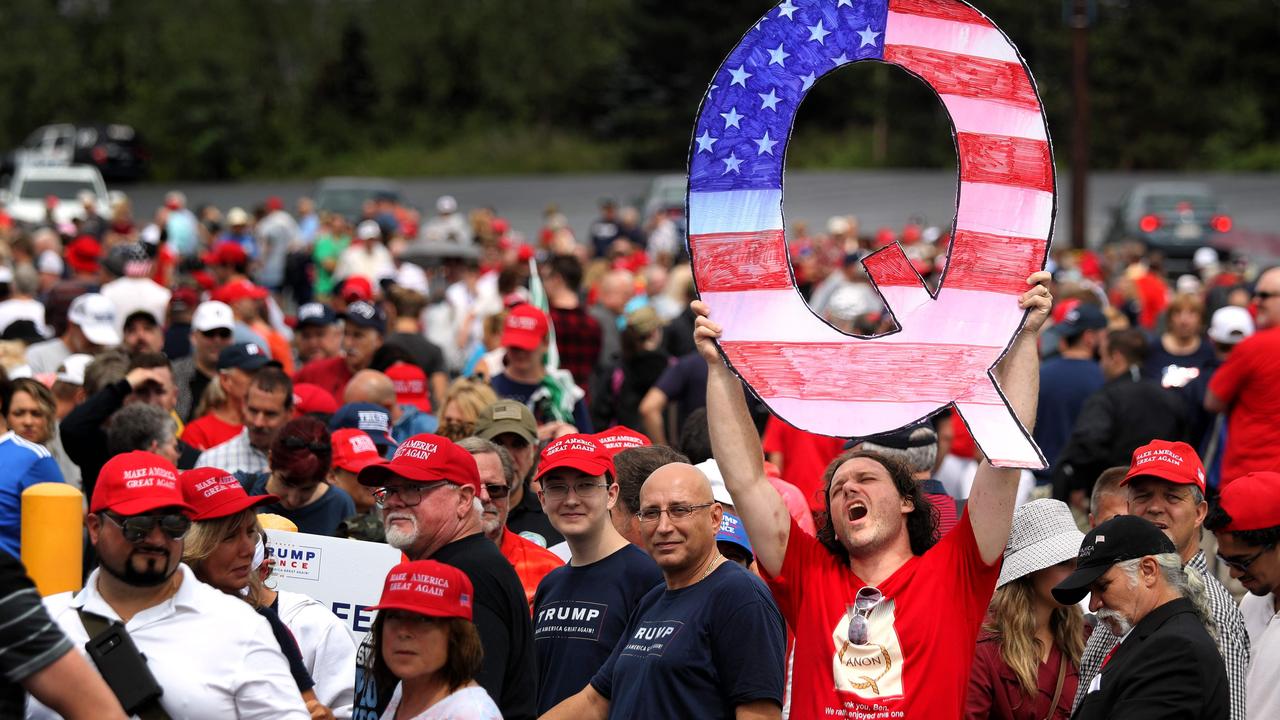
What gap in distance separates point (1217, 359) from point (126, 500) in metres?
7.89

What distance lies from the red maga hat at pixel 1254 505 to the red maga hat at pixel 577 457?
196 centimetres

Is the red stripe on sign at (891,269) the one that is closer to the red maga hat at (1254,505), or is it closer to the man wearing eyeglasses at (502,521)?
the red maga hat at (1254,505)

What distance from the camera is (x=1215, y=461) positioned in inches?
371

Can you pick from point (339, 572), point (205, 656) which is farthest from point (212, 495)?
point (339, 572)

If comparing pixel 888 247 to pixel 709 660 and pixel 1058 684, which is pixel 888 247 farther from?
pixel 1058 684

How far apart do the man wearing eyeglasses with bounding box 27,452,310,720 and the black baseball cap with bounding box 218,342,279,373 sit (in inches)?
161

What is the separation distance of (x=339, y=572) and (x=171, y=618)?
1.77 meters

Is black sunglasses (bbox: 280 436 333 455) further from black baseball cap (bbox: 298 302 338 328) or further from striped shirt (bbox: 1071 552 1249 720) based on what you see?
black baseball cap (bbox: 298 302 338 328)

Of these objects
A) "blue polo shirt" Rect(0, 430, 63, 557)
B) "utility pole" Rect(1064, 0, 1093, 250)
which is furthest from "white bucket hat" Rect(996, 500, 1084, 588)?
"utility pole" Rect(1064, 0, 1093, 250)

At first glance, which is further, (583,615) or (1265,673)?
(583,615)

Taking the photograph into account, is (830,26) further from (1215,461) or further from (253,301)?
(253,301)

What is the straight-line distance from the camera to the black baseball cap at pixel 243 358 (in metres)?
8.34

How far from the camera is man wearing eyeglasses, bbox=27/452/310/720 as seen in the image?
4082 millimetres

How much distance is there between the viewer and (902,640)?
14.6 ft
